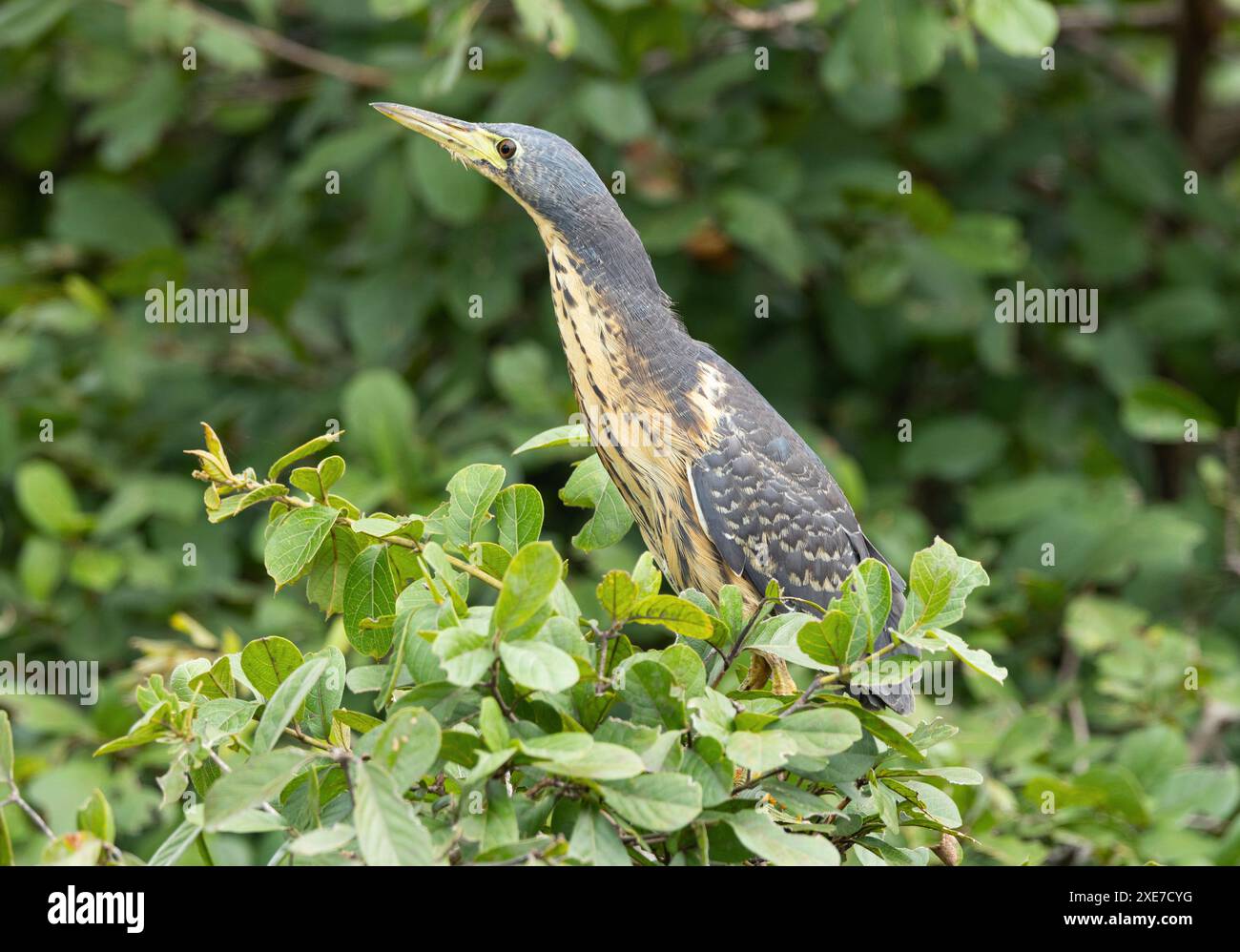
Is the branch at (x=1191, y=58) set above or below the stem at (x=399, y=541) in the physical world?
above

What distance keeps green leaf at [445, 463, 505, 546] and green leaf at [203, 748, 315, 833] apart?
425 mm

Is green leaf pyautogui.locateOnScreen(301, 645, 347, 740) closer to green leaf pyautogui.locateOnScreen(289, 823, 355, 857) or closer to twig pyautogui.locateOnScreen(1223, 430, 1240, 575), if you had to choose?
green leaf pyautogui.locateOnScreen(289, 823, 355, 857)

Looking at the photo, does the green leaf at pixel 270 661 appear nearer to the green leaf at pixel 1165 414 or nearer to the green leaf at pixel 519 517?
the green leaf at pixel 519 517

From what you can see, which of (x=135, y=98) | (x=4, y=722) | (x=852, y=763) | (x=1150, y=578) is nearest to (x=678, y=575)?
(x=852, y=763)

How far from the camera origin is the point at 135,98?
4.65 metres

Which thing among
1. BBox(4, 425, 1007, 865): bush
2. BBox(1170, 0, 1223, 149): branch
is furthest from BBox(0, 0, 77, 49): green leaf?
BBox(1170, 0, 1223, 149): branch

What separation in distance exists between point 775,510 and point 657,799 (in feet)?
3.46

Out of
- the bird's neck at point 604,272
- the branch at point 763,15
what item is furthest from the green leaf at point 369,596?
the branch at point 763,15

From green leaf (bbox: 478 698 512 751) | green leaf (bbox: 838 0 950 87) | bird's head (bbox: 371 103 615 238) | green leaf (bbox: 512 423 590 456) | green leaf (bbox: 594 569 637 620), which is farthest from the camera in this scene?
green leaf (bbox: 838 0 950 87)

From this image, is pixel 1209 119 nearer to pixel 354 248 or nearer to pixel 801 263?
pixel 801 263

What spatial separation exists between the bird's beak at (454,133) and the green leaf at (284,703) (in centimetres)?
103

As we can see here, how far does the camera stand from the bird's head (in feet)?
7.60

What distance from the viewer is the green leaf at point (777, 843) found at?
159 centimetres

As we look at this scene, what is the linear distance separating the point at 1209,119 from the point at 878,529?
8.99 ft
